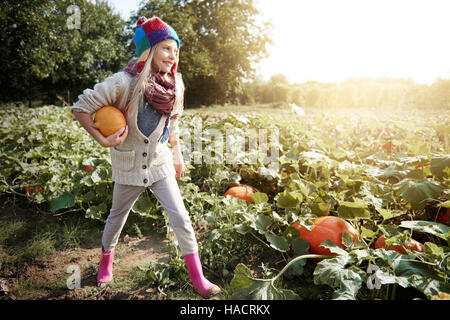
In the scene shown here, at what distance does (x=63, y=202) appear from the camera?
8.59ft

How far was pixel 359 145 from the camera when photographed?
13.1ft

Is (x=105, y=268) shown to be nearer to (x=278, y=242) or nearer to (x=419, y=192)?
(x=278, y=242)

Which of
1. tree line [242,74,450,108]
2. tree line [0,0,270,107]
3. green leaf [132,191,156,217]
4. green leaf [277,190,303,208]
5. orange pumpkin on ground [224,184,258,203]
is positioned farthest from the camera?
tree line [0,0,270,107]

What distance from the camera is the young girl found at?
160 centimetres

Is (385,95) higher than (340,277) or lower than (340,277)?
higher

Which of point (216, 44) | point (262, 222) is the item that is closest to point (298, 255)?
point (262, 222)

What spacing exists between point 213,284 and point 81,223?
158 centimetres

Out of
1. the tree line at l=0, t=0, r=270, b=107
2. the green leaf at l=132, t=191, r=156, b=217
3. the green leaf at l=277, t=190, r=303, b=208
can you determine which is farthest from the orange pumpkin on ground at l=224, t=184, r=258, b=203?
the tree line at l=0, t=0, r=270, b=107

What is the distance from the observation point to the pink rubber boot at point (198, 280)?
1781 millimetres

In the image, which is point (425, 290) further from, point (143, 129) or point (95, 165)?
point (95, 165)

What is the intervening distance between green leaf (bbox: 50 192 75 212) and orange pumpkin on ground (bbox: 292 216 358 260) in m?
1.99

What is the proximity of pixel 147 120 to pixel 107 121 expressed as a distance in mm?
244

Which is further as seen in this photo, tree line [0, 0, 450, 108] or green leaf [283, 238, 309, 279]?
tree line [0, 0, 450, 108]

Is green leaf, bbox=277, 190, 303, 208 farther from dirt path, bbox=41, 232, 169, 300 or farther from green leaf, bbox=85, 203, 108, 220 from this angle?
green leaf, bbox=85, 203, 108, 220
